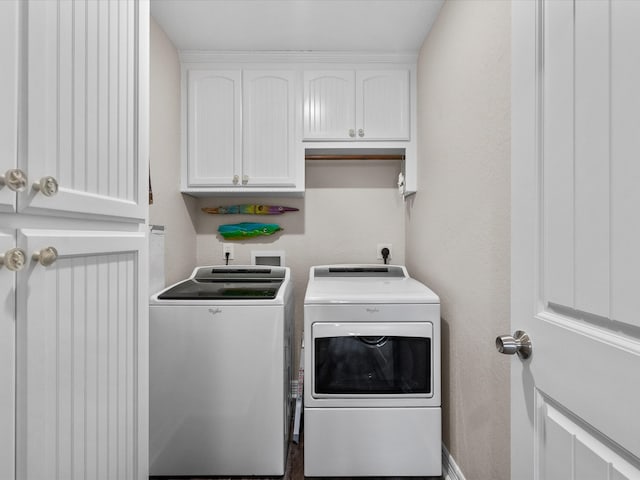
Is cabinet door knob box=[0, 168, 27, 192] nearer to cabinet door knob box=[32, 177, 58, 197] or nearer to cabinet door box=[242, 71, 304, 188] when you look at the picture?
cabinet door knob box=[32, 177, 58, 197]

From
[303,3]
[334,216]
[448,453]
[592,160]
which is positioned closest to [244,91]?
[303,3]

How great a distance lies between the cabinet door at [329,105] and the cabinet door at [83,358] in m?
1.57

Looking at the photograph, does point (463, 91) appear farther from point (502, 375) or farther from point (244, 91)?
point (244, 91)

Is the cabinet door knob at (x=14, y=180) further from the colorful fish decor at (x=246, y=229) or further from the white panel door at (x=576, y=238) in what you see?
the colorful fish decor at (x=246, y=229)

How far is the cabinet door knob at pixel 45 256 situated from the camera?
0.65 m

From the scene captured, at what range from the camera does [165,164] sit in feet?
7.01

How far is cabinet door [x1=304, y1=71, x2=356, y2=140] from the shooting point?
2.37 m

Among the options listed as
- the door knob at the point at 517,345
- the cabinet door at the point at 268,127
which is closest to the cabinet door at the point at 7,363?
the door knob at the point at 517,345

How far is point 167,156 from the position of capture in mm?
2164

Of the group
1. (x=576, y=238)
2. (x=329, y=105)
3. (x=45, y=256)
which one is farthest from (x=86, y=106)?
(x=329, y=105)

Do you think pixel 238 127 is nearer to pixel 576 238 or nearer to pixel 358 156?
pixel 358 156

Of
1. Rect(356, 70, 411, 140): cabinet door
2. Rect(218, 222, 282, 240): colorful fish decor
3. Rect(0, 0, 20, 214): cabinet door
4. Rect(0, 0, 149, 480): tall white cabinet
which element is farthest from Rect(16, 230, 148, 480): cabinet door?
Rect(356, 70, 411, 140): cabinet door

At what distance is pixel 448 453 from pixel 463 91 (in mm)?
1687

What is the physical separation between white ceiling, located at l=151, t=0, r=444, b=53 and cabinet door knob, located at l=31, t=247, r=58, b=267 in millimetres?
1700
